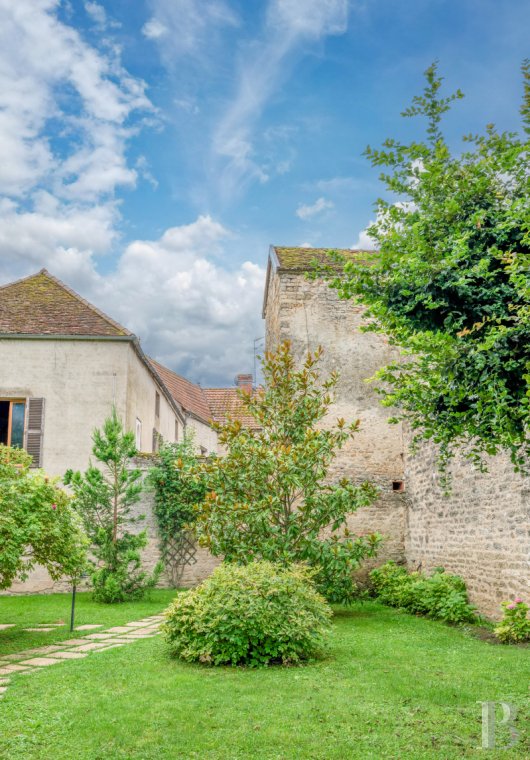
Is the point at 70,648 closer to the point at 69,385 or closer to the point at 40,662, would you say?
the point at 40,662

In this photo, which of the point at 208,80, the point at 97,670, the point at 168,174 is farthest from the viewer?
the point at 168,174

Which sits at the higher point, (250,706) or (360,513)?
(360,513)

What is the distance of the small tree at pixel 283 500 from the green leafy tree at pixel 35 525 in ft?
8.85

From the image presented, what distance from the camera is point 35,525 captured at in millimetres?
7906

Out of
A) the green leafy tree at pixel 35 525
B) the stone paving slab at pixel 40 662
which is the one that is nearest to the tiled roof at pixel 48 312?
the green leafy tree at pixel 35 525

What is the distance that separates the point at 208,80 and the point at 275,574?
26.7ft

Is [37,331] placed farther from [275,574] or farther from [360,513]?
[275,574]

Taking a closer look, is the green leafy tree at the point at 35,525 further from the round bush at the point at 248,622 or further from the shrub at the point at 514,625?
the shrub at the point at 514,625

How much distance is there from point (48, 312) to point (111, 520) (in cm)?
629

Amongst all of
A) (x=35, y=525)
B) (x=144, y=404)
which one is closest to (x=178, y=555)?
(x=144, y=404)

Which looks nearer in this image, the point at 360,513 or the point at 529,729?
the point at 529,729

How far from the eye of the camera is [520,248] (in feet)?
15.2

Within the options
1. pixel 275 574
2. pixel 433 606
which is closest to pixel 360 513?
pixel 433 606

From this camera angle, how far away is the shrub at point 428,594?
10.6 m
